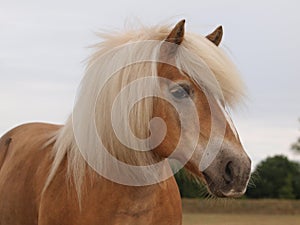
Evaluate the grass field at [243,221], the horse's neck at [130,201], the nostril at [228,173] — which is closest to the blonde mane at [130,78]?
the horse's neck at [130,201]

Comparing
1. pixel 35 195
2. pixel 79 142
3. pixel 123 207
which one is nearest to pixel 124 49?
pixel 79 142

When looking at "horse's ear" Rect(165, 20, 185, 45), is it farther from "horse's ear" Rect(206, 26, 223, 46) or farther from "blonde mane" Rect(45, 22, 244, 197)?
"horse's ear" Rect(206, 26, 223, 46)

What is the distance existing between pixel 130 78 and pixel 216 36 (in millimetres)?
728

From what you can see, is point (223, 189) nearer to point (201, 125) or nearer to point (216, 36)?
point (201, 125)

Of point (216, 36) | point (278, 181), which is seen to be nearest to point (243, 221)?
point (216, 36)

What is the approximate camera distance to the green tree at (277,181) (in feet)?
158

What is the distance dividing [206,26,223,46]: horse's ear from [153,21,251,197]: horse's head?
269 mm

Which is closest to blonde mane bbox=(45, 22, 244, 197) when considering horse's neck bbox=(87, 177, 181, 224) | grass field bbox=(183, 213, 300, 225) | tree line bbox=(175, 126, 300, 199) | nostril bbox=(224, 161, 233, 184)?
horse's neck bbox=(87, 177, 181, 224)

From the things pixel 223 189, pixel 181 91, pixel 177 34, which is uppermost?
pixel 177 34

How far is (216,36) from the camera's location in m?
4.54

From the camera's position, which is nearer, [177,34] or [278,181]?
[177,34]

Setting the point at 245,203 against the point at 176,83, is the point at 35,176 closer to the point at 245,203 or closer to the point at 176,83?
the point at 176,83

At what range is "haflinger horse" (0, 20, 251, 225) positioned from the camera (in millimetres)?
3988

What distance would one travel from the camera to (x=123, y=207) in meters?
4.38
